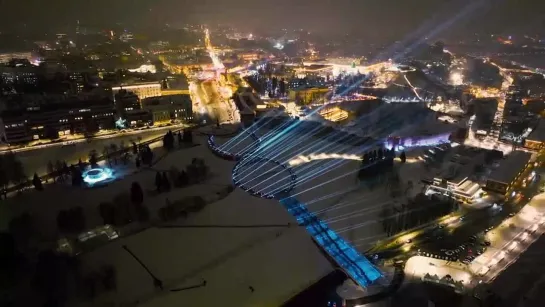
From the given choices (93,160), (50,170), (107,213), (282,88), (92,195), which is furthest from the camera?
(282,88)

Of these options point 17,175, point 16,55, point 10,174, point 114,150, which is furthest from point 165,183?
point 16,55

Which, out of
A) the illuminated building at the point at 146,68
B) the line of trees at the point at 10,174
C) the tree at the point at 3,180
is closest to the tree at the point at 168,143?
the line of trees at the point at 10,174

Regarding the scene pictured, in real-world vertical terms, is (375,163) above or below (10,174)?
below

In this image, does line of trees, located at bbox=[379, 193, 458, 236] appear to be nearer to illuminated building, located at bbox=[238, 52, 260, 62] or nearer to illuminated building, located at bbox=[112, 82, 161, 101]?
illuminated building, located at bbox=[112, 82, 161, 101]

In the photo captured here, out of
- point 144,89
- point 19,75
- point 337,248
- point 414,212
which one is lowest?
point 337,248

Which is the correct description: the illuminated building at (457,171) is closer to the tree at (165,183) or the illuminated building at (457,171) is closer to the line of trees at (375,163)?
the line of trees at (375,163)

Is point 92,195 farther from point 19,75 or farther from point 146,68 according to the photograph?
point 146,68
